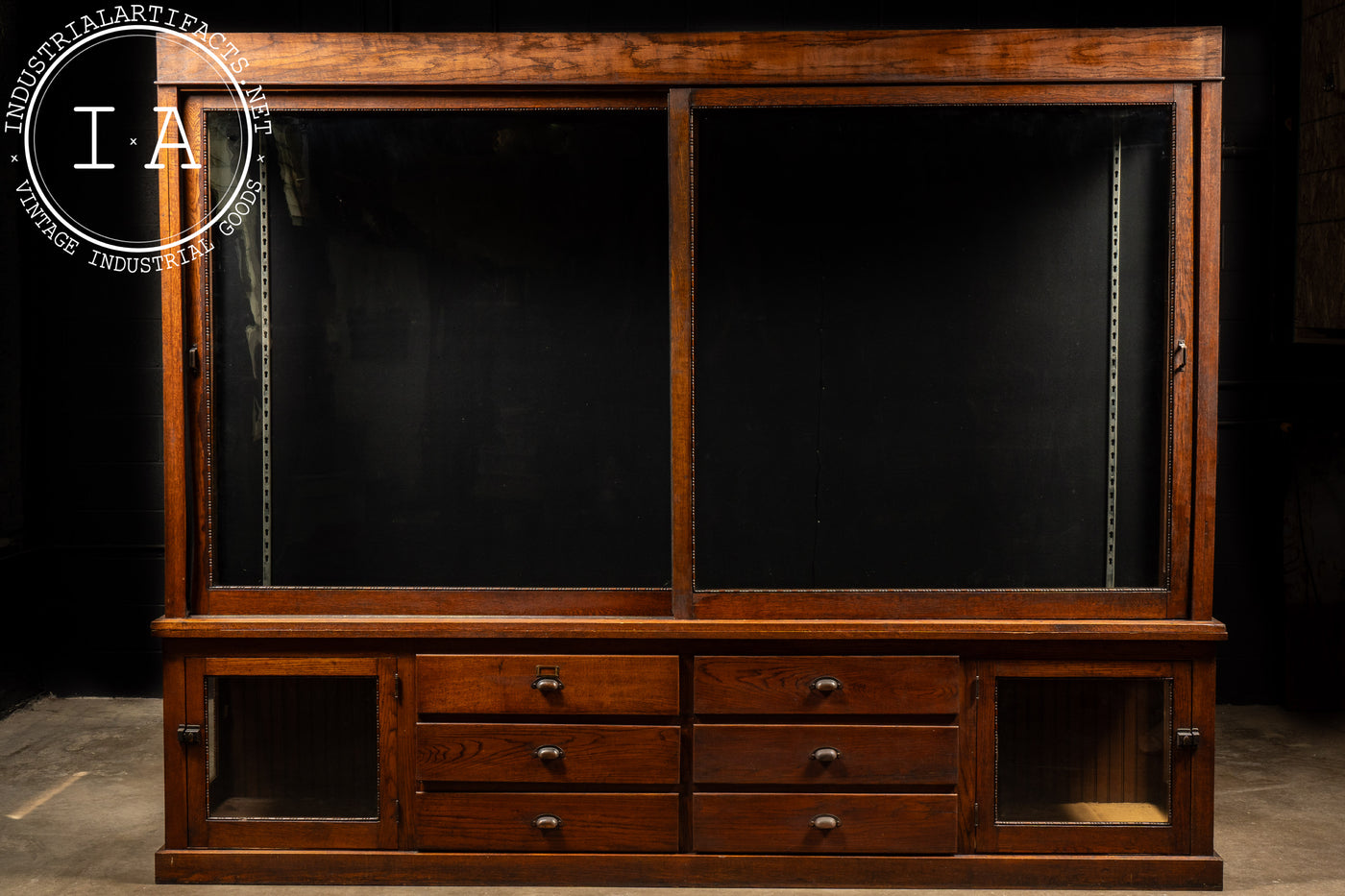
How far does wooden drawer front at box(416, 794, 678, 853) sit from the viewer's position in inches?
97.1

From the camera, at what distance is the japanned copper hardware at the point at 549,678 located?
244 centimetres

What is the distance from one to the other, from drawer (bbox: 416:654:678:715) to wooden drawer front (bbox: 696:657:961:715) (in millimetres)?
101

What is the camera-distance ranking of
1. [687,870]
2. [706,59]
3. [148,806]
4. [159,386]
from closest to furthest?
[706,59] → [687,870] → [148,806] → [159,386]

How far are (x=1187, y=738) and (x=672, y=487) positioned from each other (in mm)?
1303

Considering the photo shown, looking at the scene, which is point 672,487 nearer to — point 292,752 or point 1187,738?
point 292,752

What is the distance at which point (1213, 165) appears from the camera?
7.66ft

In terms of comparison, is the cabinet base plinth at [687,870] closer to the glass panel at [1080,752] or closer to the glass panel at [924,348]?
the glass panel at [1080,752]

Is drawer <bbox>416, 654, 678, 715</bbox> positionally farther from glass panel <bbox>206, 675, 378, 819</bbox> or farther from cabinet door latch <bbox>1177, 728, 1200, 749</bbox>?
Answer: cabinet door latch <bbox>1177, 728, 1200, 749</bbox>

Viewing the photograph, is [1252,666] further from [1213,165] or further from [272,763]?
[272,763]

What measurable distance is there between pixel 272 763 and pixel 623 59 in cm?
183

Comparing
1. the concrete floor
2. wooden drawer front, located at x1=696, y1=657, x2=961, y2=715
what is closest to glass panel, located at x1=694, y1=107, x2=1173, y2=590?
wooden drawer front, located at x1=696, y1=657, x2=961, y2=715

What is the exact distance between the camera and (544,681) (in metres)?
2.45

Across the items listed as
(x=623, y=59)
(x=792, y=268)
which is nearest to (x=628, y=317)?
(x=792, y=268)

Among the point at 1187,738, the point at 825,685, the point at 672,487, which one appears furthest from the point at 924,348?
the point at 1187,738
